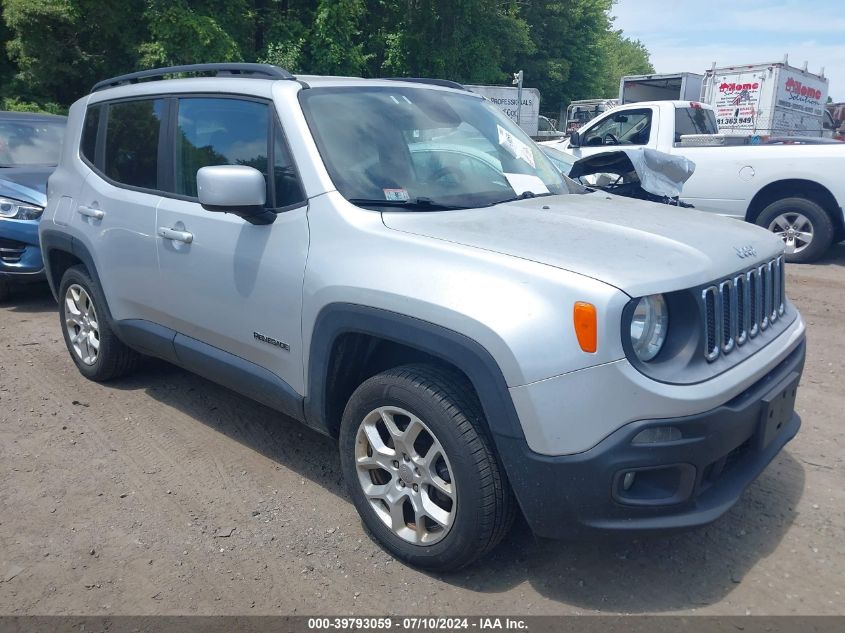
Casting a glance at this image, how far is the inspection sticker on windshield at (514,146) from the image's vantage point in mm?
3930

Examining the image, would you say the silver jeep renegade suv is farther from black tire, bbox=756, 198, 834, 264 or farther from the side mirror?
black tire, bbox=756, 198, 834, 264

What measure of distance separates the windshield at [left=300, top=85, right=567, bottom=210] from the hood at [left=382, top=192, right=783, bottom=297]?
174mm

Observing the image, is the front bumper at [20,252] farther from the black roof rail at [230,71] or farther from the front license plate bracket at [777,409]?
the front license plate bracket at [777,409]

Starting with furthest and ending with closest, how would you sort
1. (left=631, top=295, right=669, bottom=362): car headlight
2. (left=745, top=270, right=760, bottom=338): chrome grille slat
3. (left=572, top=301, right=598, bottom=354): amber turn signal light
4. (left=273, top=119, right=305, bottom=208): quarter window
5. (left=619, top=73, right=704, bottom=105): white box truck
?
(left=619, top=73, right=704, bottom=105): white box truck → (left=273, top=119, right=305, bottom=208): quarter window → (left=745, top=270, right=760, bottom=338): chrome grille slat → (left=631, top=295, right=669, bottom=362): car headlight → (left=572, top=301, right=598, bottom=354): amber turn signal light

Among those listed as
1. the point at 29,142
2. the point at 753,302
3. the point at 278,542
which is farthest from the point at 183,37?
the point at 753,302

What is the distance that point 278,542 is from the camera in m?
→ 3.16

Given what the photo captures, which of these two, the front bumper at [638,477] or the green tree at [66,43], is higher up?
the green tree at [66,43]

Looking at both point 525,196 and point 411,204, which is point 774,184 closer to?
point 525,196

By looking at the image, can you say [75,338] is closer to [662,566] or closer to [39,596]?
[39,596]

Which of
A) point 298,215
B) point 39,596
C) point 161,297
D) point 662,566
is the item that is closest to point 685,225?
point 662,566

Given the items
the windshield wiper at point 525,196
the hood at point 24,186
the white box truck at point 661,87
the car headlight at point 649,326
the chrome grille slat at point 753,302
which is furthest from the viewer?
the white box truck at point 661,87


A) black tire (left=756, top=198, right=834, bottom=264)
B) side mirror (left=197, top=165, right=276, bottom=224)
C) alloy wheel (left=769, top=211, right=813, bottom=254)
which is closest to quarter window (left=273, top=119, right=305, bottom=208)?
side mirror (left=197, top=165, right=276, bottom=224)

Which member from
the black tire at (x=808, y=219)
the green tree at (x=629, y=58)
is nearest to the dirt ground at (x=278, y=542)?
the black tire at (x=808, y=219)

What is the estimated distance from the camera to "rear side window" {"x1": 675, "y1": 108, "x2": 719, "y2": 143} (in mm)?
9766
